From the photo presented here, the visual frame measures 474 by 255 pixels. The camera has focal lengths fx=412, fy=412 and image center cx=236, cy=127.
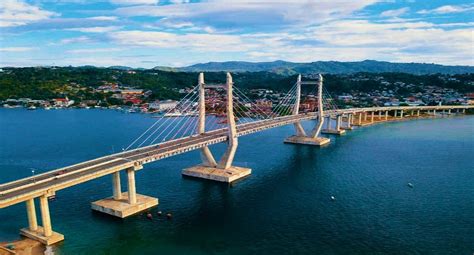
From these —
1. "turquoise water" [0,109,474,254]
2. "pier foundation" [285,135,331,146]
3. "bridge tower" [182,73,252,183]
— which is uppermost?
"bridge tower" [182,73,252,183]

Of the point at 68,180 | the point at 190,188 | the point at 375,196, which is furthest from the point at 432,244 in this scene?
the point at 68,180

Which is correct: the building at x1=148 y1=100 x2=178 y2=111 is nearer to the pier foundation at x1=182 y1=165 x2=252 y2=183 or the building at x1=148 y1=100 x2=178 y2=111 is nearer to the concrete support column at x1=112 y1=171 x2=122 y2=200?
the pier foundation at x1=182 y1=165 x2=252 y2=183

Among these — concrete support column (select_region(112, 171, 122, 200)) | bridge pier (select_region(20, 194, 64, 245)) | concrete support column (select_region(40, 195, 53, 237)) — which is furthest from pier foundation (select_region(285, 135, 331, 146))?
concrete support column (select_region(40, 195, 53, 237))

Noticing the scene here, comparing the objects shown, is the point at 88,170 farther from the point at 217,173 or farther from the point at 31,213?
the point at 217,173

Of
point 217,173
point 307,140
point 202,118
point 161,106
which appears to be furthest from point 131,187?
point 161,106

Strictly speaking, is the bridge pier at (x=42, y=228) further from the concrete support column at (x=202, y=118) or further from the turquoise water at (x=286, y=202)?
the concrete support column at (x=202, y=118)

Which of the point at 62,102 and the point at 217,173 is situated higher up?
the point at 62,102

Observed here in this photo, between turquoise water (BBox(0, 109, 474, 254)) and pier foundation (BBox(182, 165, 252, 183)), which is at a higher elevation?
pier foundation (BBox(182, 165, 252, 183))
